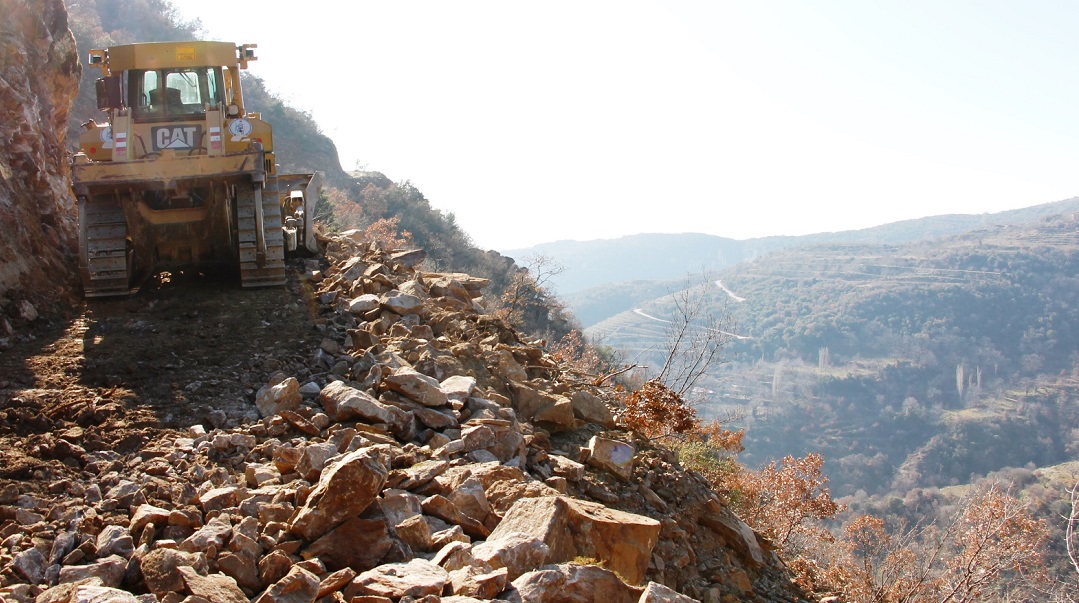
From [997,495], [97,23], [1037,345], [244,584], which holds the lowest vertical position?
[1037,345]

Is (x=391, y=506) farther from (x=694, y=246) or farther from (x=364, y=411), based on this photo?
(x=694, y=246)

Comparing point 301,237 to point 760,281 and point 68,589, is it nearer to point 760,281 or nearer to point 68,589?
point 68,589

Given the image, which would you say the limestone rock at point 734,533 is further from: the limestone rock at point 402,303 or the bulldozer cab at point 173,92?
the bulldozer cab at point 173,92

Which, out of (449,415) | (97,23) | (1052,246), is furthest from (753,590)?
(1052,246)

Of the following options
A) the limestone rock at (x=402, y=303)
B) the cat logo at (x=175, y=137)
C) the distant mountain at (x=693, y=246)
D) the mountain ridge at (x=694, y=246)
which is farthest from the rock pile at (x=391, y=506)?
the mountain ridge at (x=694, y=246)

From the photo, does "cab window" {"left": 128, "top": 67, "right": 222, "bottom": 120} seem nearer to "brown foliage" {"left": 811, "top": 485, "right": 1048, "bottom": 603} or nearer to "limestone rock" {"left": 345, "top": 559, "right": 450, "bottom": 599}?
"limestone rock" {"left": 345, "top": 559, "right": 450, "bottom": 599}

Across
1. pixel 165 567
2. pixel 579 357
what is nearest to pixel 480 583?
pixel 165 567

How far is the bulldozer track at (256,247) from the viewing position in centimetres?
961

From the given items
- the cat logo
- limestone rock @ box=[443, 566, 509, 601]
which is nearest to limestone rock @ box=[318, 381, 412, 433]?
limestone rock @ box=[443, 566, 509, 601]

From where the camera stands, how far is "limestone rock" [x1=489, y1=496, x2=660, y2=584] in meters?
4.50

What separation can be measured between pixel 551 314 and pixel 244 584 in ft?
89.8

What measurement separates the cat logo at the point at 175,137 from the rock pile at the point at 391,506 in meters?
3.55

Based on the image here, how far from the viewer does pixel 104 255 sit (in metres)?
9.28

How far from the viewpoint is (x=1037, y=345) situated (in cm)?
8612
